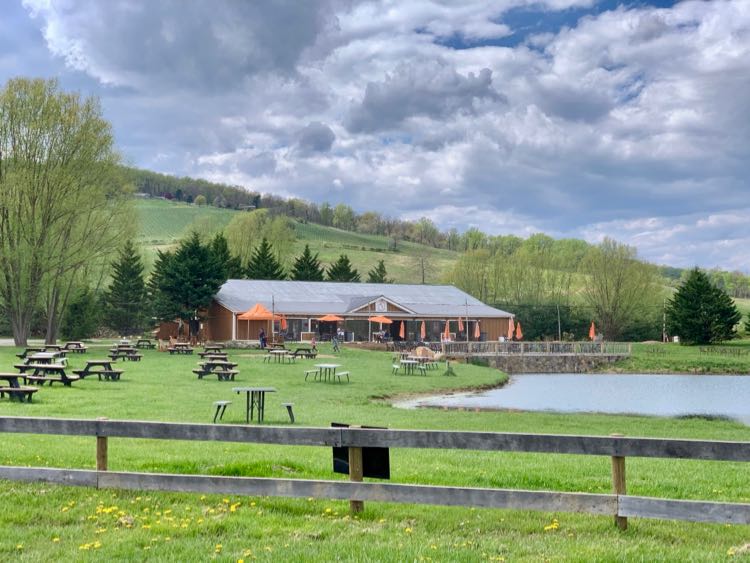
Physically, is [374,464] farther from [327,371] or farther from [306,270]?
[306,270]

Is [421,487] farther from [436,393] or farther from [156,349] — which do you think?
[156,349]

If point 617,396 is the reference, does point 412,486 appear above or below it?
above

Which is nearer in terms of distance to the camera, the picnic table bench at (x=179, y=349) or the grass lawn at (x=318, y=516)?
the grass lawn at (x=318, y=516)

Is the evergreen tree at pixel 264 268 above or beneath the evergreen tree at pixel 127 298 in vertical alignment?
above

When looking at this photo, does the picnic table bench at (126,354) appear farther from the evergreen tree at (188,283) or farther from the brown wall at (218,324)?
the brown wall at (218,324)

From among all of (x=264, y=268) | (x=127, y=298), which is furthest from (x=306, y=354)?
(x=264, y=268)

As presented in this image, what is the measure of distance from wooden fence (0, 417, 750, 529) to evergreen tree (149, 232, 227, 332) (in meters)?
52.4

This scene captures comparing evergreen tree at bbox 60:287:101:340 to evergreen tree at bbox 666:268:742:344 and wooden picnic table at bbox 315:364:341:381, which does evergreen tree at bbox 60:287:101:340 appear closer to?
wooden picnic table at bbox 315:364:341:381

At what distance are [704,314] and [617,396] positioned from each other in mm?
33921

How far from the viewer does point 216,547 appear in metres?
5.84

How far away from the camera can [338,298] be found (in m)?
67.9

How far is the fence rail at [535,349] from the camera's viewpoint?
54.0 metres

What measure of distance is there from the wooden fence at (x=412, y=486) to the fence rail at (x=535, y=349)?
4712 cm

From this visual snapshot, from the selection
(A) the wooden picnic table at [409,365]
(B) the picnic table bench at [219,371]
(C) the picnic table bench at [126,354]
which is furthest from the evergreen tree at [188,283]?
(B) the picnic table bench at [219,371]
